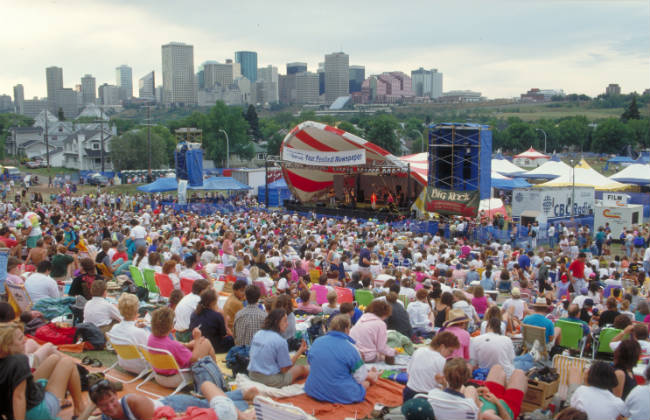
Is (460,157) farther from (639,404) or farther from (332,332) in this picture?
(639,404)

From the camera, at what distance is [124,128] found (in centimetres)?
10306

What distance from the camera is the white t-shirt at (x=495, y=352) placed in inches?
203

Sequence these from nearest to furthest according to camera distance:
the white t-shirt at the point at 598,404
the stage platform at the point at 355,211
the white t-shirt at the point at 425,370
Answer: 1. the white t-shirt at the point at 598,404
2. the white t-shirt at the point at 425,370
3. the stage platform at the point at 355,211

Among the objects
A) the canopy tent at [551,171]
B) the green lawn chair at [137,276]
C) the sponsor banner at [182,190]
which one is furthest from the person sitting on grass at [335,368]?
the canopy tent at [551,171]

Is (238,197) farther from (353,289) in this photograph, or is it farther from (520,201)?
(353,289)

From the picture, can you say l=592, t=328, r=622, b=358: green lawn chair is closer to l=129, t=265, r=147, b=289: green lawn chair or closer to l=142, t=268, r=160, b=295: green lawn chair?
l=142, t=268, r=160, b=295: green lawn chair

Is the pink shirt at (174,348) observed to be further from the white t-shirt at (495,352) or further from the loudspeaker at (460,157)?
the loudspeaker at (460,157)

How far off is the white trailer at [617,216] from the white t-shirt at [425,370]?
18.3 meters

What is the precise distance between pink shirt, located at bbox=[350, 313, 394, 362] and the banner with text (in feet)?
53.8

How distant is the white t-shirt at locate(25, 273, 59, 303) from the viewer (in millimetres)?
7250

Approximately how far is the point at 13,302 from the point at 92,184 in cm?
4374

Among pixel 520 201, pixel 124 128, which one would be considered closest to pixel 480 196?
pixel 520 201

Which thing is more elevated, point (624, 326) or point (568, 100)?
point (568, 100)

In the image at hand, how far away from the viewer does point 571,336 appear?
667 cm
